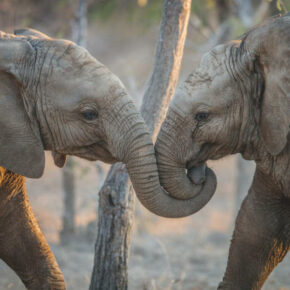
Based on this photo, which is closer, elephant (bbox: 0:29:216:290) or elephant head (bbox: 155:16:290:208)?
elephant (bbox: 0:29:216:290)

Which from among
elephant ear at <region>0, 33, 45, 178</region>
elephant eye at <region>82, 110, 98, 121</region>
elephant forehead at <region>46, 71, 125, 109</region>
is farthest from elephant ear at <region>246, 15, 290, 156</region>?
elephant ear at <region>0, 33, 45, 178</region>

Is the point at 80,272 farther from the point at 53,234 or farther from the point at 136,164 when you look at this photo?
the point at 136,164

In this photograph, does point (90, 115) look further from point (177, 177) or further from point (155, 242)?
point (155, 242)

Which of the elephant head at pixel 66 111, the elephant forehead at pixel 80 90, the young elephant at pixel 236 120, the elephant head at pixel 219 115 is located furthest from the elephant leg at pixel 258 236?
the elephant forehead at pixel 80 90

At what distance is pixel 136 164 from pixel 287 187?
120cm

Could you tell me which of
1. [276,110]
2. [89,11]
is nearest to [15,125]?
[276,110]

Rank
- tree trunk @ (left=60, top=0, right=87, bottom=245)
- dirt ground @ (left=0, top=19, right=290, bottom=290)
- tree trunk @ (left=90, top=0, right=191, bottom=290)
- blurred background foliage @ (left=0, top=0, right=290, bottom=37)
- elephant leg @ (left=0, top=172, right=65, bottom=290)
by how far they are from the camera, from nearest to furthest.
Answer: elephant leg @ (left=0, top=172, right=65, bottom=290) < tree trunk @ (left=90, top=0, right=191, bottom=290) < dirt ground @ (left=0, top=19, right=290, bottom=290) < tree trunk @ (left=60, top=0, right=87, bottom=245) < blurred background foliage @ (left=0, top=0, right=290, bottom=37)

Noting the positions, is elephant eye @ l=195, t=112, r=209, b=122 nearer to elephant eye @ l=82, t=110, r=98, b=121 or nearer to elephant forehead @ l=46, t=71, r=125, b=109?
elephant forehead @ l=46, t=71, r=125, b=109

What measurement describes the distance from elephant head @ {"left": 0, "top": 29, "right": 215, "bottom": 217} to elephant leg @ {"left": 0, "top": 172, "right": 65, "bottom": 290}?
1.84 feet

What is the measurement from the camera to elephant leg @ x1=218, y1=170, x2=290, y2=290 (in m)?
4.90

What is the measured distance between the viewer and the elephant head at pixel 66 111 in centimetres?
435

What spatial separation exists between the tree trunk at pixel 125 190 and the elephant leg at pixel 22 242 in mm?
495

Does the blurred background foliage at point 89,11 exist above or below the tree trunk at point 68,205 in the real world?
above

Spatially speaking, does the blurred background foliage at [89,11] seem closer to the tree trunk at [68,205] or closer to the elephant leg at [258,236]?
the tree trunk at [68,205]
